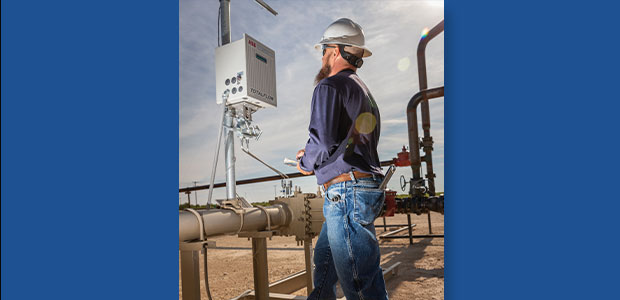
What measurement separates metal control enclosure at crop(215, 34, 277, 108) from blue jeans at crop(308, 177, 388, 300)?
3.25 feet

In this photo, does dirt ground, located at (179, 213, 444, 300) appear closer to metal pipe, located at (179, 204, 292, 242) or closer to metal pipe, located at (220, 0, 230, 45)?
metal pipe, located at (179, 204, 292, 242)

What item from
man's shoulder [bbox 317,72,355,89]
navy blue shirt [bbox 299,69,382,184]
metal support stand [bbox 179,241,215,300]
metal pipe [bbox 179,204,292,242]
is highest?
man's shoulder [bbox 317,72,355,89]

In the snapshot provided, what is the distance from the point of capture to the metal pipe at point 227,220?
4.54ft

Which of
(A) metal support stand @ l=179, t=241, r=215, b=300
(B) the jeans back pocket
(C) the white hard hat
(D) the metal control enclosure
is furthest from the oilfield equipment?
(B) the jeans back pocket

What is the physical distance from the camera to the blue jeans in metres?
1.00

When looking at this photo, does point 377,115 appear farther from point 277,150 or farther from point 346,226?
point 277,150

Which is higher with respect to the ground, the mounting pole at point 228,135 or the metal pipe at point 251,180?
the mounting pole at point 228,135

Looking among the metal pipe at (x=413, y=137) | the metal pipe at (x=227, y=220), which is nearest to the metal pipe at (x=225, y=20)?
the metal pipe at (x=227, y=220)

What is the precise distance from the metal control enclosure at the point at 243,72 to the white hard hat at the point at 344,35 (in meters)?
0.67

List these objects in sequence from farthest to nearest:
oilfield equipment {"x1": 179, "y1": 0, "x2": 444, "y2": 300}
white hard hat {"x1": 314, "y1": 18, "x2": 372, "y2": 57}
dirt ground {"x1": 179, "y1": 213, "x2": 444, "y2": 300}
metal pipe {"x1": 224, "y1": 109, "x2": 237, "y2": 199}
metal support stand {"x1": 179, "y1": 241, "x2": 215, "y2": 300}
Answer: dirt ground {"x1": 179, "y1": 213, "x2": 444, "y2": 300}
metal pipe {"x1": 224, "y1": 109, "x2": 237, "y2": 199}
oilfield equipment {"x1": 179, "y1": 0, "x2": 444, "y2": 300}
metal support stand {"x1": 179, "y1": 241, "x2": 215, "y2": 300}
white hard hat {"x1": 314, "y1": 18, "x2": 372, "y2": 57}

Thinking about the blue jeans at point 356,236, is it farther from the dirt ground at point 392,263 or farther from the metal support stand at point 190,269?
the dirt ground at point 392,263

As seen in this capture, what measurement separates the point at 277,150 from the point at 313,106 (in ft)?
4.13

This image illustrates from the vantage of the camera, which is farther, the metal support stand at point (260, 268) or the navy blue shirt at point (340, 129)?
the metal support stand at point (260, 268)
